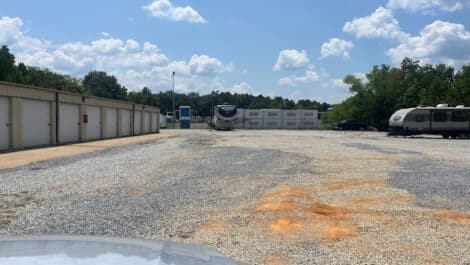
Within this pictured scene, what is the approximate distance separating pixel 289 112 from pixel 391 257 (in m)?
96.8

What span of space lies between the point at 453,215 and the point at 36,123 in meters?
26.6

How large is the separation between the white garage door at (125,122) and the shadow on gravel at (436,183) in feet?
117

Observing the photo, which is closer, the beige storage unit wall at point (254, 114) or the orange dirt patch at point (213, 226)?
the orange dirt patch at point (213, 226)

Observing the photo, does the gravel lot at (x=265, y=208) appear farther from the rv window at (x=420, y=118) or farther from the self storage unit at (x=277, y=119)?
the self storage unit at (x=277, y=119)

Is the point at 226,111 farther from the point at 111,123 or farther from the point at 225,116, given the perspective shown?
the point at 111,123

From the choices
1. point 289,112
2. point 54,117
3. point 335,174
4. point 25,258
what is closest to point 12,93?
point 54,117

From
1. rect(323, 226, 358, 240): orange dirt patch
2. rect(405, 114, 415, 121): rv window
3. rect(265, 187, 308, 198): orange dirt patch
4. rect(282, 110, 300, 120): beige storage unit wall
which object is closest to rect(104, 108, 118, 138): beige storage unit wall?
rect(405, 114, 415, 121): rv window

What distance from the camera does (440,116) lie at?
5200 cm

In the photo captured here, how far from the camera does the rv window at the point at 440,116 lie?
170ft

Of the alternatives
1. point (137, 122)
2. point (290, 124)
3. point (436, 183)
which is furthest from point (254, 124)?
point (436, 183)

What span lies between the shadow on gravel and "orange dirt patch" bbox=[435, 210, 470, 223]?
1.64 feet

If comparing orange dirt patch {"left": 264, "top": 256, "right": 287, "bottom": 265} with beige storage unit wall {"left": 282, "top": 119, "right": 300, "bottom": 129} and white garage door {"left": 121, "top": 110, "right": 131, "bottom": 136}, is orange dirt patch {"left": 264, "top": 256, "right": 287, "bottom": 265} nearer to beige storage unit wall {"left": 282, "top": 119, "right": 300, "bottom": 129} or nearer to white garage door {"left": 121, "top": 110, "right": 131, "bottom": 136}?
white garage door {"left": 121, "top": 110, "right": 131, "bottom": 136}

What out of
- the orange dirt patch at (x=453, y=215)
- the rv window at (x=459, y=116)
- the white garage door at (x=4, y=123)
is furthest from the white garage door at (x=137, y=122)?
the orange dirt patch at (x=453, y=215)

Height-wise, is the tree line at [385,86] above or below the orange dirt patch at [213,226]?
above
